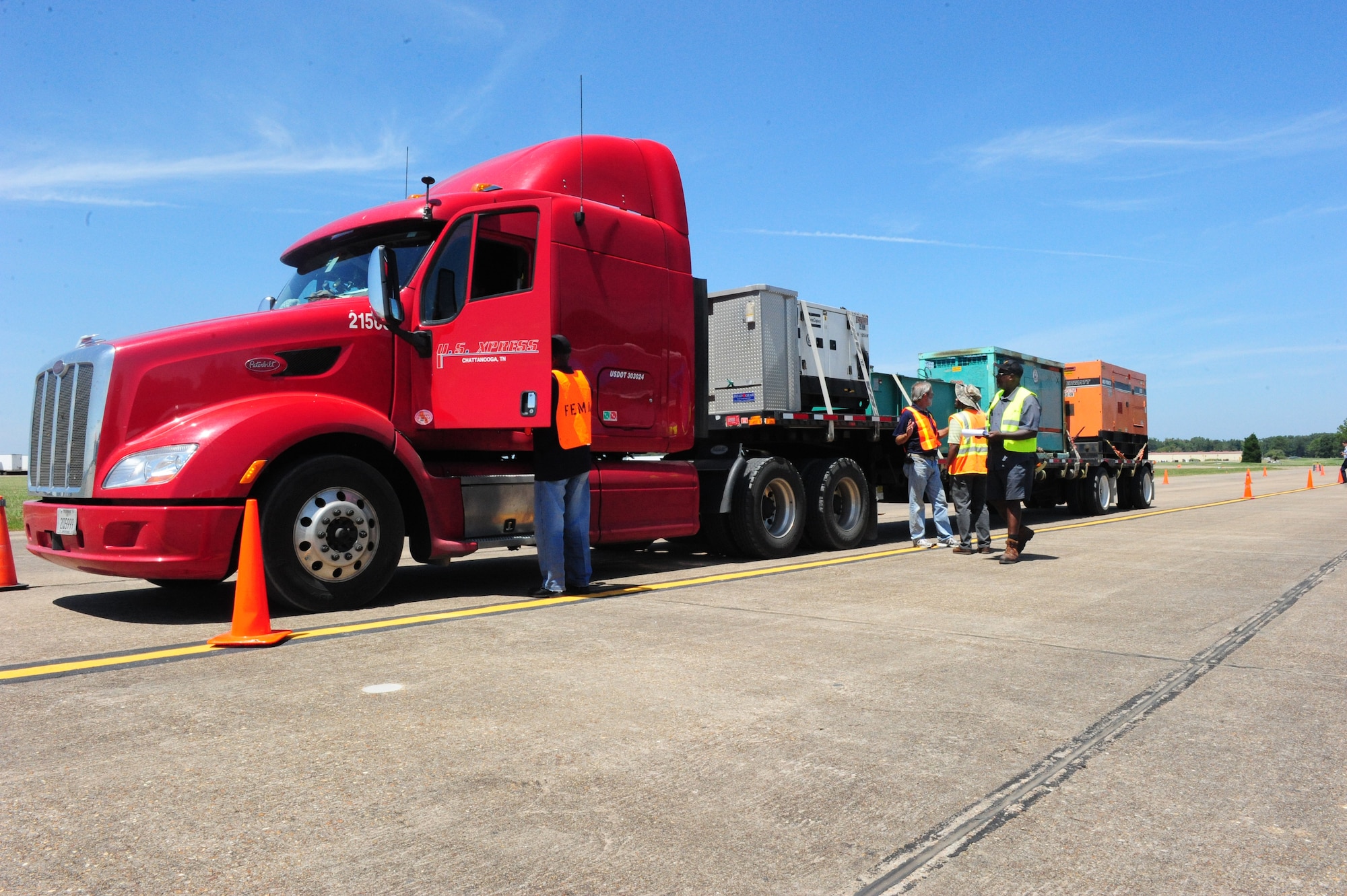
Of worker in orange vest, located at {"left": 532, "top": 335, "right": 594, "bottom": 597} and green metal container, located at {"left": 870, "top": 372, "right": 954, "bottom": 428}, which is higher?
green metal container, located at {"left": 870, "top": 372, "right": 954, "bottom": 428}

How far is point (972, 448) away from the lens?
1022cm

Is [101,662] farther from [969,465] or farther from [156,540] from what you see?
[969,465]

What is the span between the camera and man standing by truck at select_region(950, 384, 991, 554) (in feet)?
33.3

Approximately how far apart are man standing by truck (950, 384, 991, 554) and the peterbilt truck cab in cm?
311

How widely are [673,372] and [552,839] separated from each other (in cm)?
630

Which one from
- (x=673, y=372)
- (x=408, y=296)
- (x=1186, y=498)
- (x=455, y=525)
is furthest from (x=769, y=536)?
(x=1186, y=498)

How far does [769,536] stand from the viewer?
981 cm

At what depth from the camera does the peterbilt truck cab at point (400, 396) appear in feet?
19.3

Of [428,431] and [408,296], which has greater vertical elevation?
[408,296]

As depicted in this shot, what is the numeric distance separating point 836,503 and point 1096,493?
30.1 feet

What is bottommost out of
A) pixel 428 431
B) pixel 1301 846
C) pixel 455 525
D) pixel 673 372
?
pixel 1301 846

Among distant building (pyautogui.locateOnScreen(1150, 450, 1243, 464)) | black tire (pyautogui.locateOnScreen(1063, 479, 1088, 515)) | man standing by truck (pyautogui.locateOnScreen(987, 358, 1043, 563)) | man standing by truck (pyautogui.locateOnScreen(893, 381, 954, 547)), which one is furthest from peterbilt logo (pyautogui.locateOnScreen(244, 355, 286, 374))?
distant building (pyautogui.locateOnScreen(1150, 450, 1243, 464))

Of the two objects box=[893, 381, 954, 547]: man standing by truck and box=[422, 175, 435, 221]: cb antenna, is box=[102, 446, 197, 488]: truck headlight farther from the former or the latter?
box=[893, 381, 954, 547]: man standing by truck

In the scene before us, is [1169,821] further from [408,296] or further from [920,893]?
[408,296]
